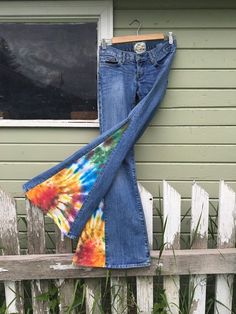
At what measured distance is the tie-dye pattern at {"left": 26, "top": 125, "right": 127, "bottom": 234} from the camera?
2.70 metres

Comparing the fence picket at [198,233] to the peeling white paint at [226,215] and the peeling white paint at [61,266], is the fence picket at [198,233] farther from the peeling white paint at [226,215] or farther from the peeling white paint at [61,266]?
the peeling white paint at [61,266]

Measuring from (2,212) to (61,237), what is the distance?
0.42m

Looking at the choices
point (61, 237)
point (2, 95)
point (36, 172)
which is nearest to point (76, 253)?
point (61, 237)

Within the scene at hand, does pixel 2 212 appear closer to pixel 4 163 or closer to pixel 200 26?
pixel 4 163

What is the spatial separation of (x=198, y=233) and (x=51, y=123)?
1.32 metres

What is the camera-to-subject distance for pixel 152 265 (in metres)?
2.75

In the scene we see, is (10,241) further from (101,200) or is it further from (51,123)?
(51,123)

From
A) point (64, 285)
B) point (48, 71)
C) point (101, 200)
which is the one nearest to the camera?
point (101, 200)

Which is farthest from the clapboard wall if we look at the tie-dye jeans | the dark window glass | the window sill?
the tie-dye jeans

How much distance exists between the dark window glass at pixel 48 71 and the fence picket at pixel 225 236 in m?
1.14

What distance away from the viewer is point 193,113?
3.07m

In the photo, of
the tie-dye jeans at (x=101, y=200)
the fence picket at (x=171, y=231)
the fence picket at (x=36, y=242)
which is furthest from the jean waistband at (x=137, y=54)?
the fence picket at (x=36, y=242)

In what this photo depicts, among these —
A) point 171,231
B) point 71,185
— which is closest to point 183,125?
point 171,231

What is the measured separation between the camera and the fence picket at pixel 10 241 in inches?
106
